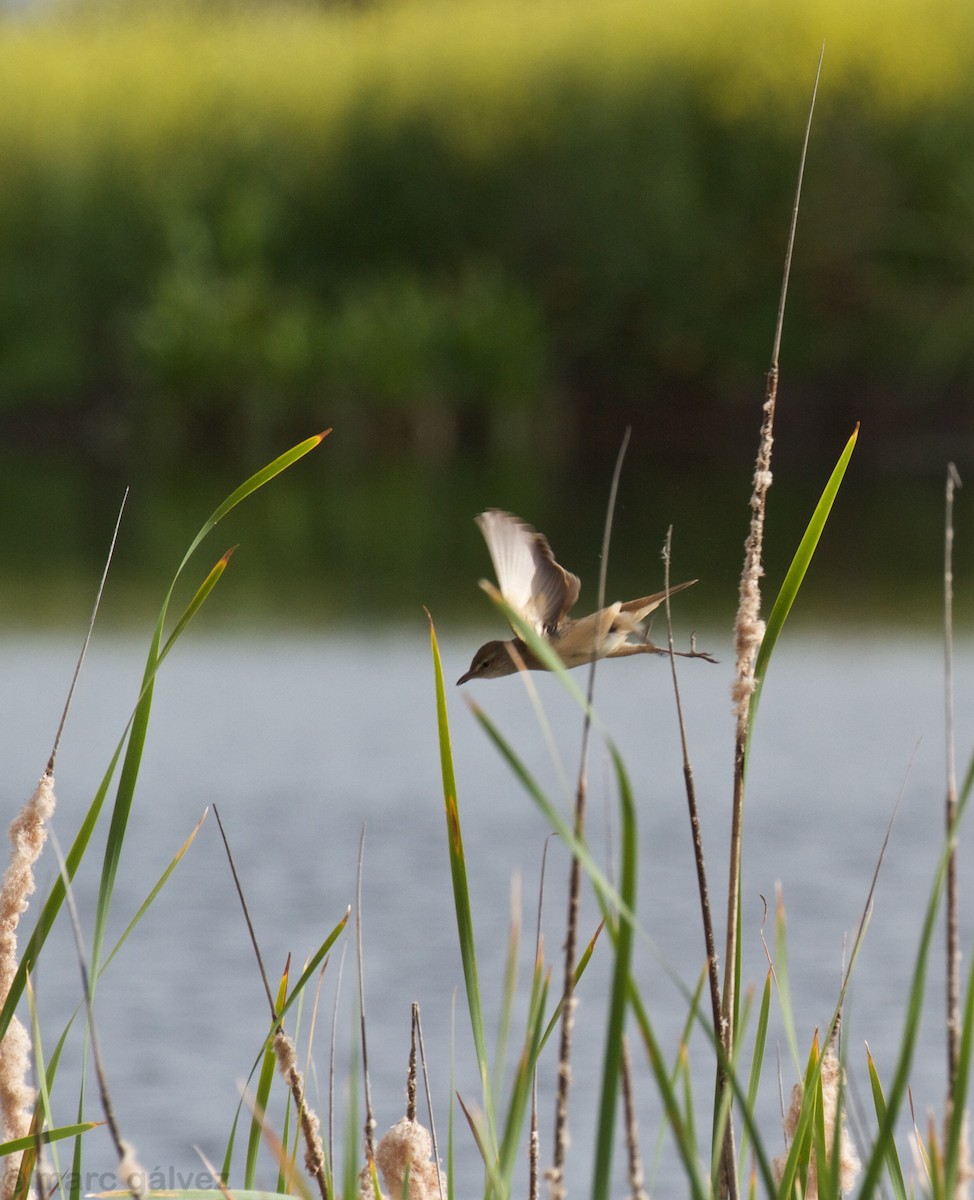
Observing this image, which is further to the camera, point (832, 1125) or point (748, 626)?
point (832, 1125)

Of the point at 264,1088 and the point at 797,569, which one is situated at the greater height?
the point at 797,569

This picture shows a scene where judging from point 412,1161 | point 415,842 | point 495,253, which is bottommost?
point 415,842

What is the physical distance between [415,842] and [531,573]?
18.6 feet

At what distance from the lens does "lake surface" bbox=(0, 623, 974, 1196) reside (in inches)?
177

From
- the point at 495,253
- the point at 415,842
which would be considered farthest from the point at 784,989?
the point at 495,253

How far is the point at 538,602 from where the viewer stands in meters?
0.88

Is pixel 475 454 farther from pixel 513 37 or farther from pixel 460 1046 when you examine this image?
pixel 460 1046

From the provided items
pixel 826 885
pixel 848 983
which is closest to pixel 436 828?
pixel 826 885

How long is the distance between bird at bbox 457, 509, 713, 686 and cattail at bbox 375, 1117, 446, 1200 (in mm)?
318

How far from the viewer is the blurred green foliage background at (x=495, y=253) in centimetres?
1847

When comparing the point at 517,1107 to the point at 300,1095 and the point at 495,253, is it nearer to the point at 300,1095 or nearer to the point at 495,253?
the point at 300,1095

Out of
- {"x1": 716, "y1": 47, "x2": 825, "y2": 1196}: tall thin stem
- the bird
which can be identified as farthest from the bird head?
{"x1": 716, "y1": 47, "x2": 825, "y2": 1196}: tall thin stem

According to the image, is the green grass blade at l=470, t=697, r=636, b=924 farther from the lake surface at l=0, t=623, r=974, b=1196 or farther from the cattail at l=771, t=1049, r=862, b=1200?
the lake surface at l=0, t=623, r=974, b=1196

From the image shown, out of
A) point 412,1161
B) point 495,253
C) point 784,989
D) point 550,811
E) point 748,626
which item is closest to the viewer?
point 550,811
